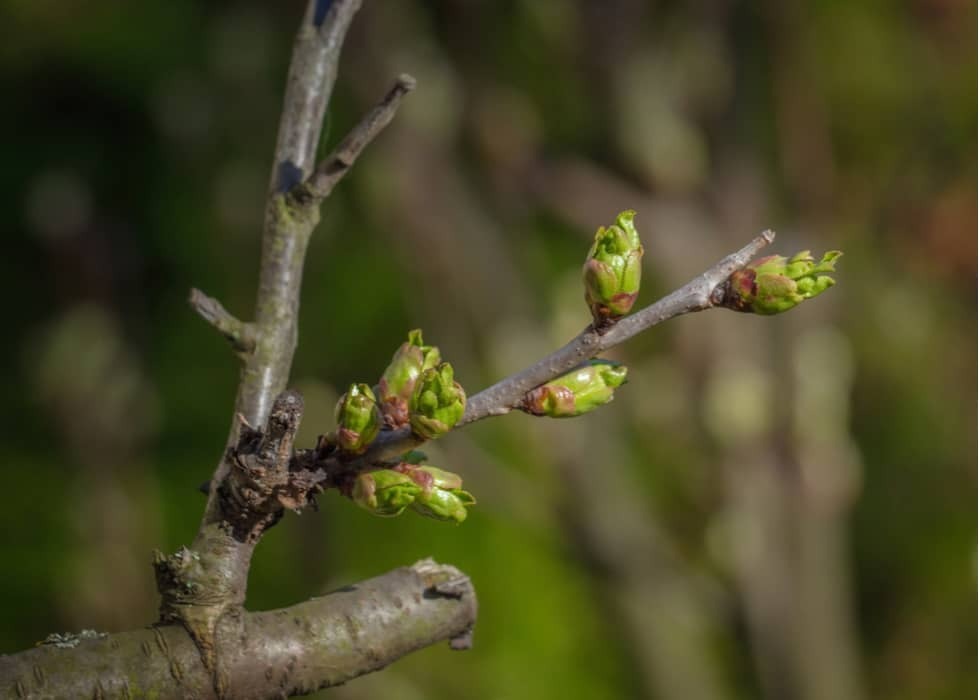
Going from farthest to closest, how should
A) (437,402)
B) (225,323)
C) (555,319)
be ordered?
(555,319) → (225,323) → (437,402)

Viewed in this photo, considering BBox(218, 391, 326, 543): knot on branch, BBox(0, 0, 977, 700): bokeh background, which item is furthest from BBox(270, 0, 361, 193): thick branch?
BBox(0, 0, 977, 700): bokeh background

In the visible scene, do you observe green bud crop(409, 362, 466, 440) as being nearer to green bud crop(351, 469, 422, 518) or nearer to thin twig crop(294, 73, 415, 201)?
green bud crop(351, 469, 422, 518)

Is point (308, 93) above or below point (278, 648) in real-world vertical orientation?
above

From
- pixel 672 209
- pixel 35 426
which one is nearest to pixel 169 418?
pixel 35 426

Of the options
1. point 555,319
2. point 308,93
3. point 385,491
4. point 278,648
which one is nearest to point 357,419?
point 385,491

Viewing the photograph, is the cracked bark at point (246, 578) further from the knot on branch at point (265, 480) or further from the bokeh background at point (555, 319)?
the bokeh background at point (555, 319)

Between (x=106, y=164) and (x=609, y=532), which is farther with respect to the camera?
(x=106, y=164)

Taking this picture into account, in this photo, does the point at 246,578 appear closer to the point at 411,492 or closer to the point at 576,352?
the point at 411,492

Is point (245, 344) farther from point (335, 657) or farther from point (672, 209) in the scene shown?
point (672, 209)
